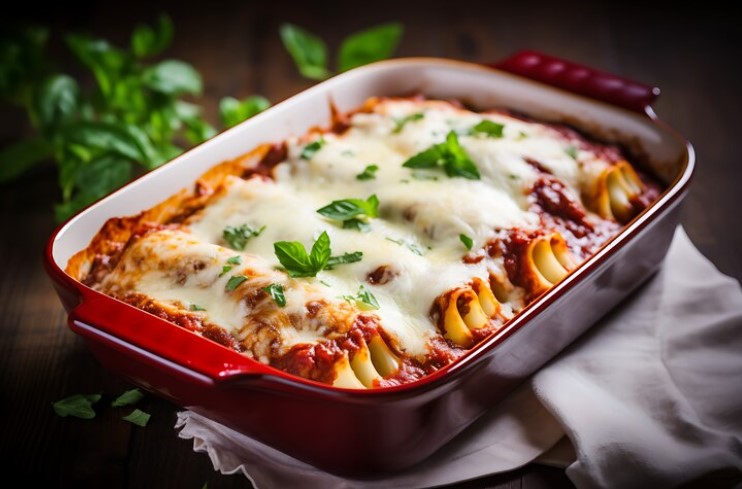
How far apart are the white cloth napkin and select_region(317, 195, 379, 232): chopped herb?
2.00 ft

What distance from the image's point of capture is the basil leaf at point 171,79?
3393mm

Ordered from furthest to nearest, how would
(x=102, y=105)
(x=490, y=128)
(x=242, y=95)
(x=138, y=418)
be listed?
(x=242, y=95)
(x=102, y=105)
(x=490, y=128)
(x=138, y=418)

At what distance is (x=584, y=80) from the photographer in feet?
10.0

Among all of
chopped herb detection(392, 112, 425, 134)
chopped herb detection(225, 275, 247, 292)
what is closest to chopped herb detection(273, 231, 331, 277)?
chopped herb detection(225, 275, 247, 292)

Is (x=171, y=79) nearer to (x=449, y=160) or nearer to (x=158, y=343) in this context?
(x=449, y=160)

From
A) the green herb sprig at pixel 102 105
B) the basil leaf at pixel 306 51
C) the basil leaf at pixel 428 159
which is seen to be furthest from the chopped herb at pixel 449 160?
the basil leaf at pixel 306 51

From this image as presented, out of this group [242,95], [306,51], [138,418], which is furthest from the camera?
[242,95]

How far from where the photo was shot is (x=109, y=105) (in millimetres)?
3512

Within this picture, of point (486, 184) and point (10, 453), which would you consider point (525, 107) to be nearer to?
point (486, 184)

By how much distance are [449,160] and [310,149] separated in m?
0.44

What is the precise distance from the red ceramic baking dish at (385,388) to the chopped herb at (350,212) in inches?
19.2

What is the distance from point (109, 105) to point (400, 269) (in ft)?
5.58

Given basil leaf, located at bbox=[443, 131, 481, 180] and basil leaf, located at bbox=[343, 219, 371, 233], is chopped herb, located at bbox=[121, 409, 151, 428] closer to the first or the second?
basil leaf, located at bbox=[343, 219, 371, 233]

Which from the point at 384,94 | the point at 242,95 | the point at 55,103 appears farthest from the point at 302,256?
the point at 242,95
